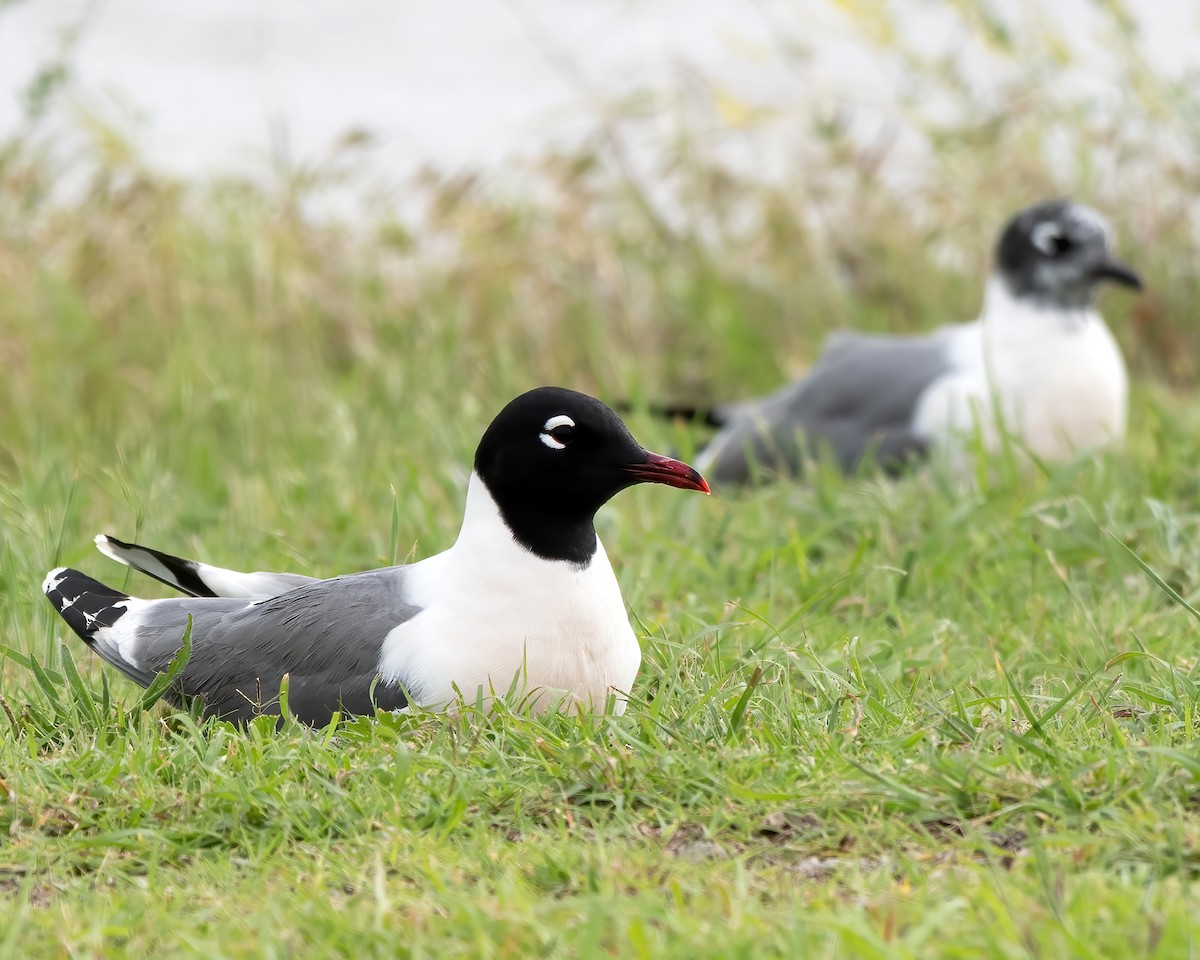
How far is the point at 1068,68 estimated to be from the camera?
8.93 m

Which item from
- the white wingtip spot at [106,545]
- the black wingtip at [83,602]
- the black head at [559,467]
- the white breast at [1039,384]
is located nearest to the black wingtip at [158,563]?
the white wingtip spot at [106,545]

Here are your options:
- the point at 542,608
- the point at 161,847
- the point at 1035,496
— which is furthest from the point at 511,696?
the point at 1035,496

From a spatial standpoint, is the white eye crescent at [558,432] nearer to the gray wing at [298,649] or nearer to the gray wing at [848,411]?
the gray wing at [298,649]

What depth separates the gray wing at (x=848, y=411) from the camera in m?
7.11

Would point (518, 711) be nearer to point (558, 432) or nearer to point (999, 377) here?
point (558, 432)

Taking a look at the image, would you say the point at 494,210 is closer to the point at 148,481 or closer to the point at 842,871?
the point at 148,481

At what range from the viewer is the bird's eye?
24.2 ft

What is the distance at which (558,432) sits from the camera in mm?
3889

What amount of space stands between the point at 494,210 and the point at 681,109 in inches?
49.6

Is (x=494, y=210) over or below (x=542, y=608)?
over

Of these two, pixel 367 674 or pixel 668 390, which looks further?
pixel 668 390

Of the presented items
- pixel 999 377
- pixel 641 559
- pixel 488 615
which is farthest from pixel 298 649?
pixel 999 377

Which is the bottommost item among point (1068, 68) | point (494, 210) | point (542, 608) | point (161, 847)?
point (161, 847)

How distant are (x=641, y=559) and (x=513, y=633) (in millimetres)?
1549
